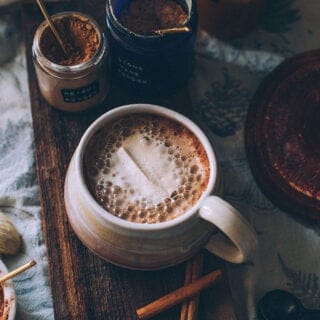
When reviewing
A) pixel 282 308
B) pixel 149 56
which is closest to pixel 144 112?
pixel 149 56

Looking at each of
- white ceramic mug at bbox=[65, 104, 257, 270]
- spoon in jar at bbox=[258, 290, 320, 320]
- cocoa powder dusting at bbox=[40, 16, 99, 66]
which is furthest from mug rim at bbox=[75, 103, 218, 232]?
spoon in jar at bbox=[258, 290, 320, 320]

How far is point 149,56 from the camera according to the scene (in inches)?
33.9

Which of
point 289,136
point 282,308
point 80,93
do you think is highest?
point 80,93

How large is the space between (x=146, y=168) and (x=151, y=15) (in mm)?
227

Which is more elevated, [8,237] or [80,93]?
[80,93]

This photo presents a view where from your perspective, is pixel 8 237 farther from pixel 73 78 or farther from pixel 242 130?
pixel 242 130

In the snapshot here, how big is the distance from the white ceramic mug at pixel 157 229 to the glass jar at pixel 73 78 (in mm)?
81

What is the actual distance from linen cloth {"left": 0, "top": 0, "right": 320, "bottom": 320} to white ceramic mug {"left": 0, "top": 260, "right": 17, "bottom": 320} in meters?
0.08

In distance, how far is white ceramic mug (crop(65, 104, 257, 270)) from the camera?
0.73 m

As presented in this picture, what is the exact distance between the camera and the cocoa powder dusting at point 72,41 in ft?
2.90

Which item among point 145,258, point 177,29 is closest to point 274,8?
point 177,29

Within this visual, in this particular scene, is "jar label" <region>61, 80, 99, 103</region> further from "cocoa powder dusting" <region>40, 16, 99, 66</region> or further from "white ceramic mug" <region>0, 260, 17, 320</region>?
"white ceramic mug" <region>0, 260, 17, 320</region>

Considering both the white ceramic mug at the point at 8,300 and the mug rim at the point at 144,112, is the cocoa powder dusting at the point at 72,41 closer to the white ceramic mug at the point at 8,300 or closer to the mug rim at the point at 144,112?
the mug rim at the point at 144,112

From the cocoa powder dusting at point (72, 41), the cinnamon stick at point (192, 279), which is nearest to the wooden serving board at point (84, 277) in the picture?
the cinnamon stick at point (192, 279)
